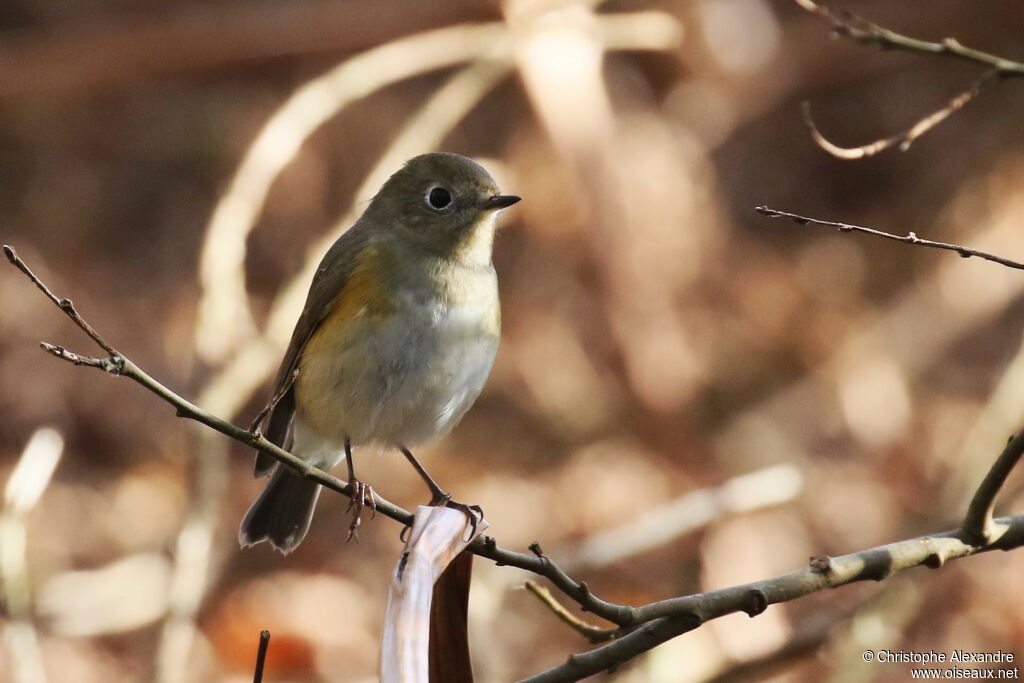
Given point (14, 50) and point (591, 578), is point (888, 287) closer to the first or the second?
point (591, 578)

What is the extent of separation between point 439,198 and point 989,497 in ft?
6.09

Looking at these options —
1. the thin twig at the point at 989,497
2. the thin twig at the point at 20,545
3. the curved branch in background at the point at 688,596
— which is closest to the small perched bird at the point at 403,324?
the thin twig at the point at 20,545

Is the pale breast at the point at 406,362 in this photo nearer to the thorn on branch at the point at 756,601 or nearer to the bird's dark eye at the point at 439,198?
the bird's dark eye at the point at 439,198

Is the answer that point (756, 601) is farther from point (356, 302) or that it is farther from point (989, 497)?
point (356, 302)

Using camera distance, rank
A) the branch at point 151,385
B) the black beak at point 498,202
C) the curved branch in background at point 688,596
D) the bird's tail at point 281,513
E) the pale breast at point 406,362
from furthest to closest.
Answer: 1. the bird's tail at point 281,513
2. the black beak at point 498,202
3. the pale breast at point 406,362
4. the curved branch in background at point 688,596
5. the branch at point 151,385

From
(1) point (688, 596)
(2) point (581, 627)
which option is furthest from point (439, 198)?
(1) point (688, 596)

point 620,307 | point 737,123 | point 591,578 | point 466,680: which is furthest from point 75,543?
point 737,123

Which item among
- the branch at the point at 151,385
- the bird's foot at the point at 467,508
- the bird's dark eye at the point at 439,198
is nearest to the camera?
the branch at the point at 151,385

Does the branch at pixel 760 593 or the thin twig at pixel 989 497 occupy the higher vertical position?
the thin twig at pixel 989 497

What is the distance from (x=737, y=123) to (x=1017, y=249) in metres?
1.95

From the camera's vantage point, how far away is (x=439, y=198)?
11.5 ft

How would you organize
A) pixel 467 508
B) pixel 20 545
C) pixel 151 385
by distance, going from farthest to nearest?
pixel 20 545
pixel 467 508
pixel 151 385

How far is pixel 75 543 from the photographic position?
5.73m

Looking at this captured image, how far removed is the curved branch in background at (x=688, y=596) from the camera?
81.0 inches
